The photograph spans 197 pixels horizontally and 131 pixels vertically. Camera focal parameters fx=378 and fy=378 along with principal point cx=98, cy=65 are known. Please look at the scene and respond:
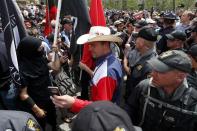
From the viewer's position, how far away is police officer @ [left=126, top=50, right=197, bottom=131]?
2.77m

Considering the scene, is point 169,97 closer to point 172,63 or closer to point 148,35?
point 172,63

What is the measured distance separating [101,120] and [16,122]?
719mm

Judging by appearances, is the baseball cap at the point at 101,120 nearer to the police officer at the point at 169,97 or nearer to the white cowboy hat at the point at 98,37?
the police officer at the point at 169,97

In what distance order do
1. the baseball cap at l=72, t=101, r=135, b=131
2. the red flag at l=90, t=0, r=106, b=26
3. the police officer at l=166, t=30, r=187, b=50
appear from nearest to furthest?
1. the baseball cap at l=72, t=101, r=135, b=131
2. the red flag at l=90, t=0, r=106, b=26
3. the police officer at l=166, t=30, r=187, b=50

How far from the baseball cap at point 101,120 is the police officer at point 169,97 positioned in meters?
1.29

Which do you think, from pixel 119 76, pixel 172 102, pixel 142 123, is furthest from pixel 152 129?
pixel 119 76

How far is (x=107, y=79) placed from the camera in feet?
10.8

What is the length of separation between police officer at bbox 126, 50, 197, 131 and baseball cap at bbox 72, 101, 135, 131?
1.29 m

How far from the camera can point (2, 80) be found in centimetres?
419

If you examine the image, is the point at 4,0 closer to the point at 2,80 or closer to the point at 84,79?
the point at 2,80

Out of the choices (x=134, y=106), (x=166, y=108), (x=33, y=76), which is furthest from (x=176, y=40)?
(x=166, y=108)

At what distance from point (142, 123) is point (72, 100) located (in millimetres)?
575

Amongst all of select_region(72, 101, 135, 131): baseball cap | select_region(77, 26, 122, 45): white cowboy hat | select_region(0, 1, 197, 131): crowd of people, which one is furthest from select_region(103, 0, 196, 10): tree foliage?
select_region(72, 101, 135, 131): baseball cap

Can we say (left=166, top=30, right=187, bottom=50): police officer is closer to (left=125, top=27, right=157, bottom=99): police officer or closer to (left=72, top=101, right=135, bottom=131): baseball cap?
(left=125, top=27, right=157, bottom=99): police officer
